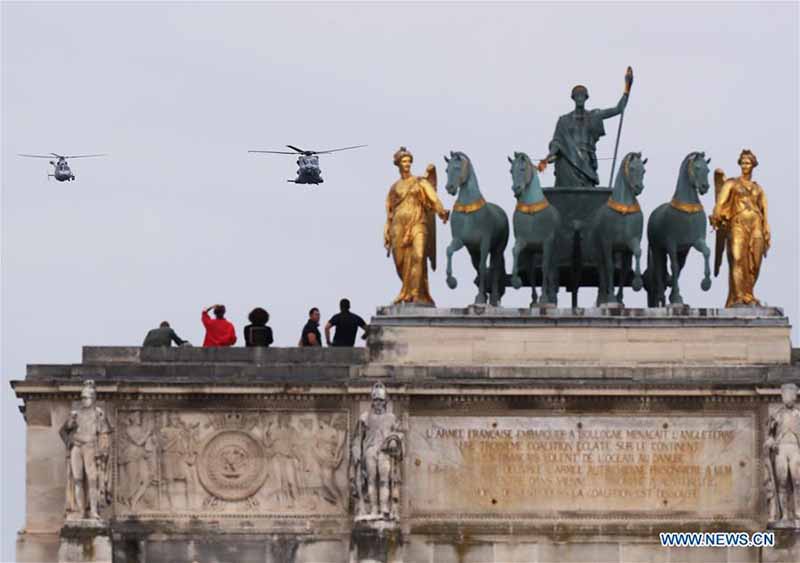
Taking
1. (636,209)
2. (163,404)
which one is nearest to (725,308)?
(636,209)

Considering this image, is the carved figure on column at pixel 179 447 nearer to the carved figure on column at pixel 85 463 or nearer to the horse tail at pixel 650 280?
the carved figure on column at pixel 85 463

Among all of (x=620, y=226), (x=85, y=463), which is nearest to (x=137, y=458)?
(x=85, y=463)

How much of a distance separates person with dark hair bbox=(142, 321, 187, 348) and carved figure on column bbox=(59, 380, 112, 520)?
83.9 inches

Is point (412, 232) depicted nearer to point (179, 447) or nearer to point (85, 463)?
point (179, 447)

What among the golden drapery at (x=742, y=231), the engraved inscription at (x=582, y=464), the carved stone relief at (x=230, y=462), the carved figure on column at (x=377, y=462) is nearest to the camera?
the carved figure on column at (x=377, y=462)

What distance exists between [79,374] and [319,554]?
486 cm

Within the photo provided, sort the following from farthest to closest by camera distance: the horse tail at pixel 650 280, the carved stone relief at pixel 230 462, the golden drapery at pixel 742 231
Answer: the horse tail at pixel 650 280, the golden drapery at pixel 742 231, the carved stone relief at pixel 230 462

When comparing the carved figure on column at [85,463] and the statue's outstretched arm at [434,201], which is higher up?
the statue's outstretched arm at [434,201]

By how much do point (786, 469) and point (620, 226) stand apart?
4966mm

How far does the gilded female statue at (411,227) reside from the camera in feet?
373

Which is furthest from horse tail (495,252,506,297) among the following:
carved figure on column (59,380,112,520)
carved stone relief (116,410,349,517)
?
Answer: carved figure on column (59,380,112,520)

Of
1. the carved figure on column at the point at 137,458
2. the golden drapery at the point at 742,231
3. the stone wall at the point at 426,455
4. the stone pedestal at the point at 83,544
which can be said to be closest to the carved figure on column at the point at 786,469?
the stone wall at the point at 426,455

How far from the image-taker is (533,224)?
114m
